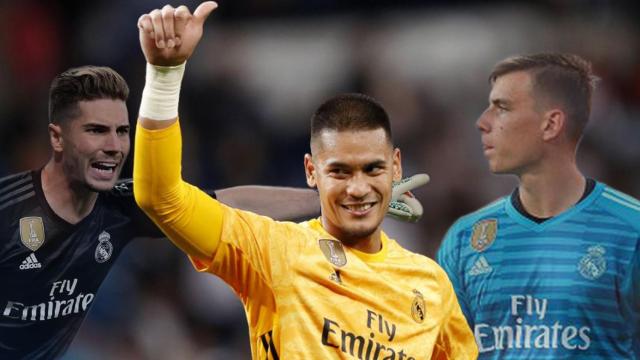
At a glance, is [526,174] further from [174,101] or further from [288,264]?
[174,101]

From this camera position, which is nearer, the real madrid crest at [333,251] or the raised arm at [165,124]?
the raised arm at [165,124]

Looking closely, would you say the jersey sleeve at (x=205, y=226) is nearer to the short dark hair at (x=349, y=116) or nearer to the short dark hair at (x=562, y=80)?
the short dark hair at (x=349, y=116)

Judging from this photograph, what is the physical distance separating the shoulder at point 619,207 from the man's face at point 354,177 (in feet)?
5.98

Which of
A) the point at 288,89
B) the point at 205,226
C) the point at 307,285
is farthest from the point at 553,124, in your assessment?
the point at 288,89

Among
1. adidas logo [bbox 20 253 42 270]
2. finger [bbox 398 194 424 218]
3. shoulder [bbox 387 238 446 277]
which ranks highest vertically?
finger [bbox 398 194 424 218]

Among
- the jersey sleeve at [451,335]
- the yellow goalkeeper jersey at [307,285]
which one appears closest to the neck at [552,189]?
the jersey sleeve at [451,335]

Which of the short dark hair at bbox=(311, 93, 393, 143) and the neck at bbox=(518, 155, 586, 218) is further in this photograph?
the neck at bbox=(518, 155, 586, 218)

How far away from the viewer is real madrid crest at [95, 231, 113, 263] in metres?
4.85

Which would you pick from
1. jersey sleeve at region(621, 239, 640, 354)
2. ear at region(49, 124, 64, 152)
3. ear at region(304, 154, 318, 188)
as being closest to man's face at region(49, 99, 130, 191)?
ear at region(49, 124, 64, 152)

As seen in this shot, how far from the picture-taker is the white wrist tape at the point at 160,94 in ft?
11.2

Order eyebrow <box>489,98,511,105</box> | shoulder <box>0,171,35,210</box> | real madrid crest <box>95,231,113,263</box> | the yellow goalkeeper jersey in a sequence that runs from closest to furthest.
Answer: the yellow goalkeeper jersey < shoulder <box>0,171,35,210</box> < real madrid crest <box>95,231,113,263</box> < eyebrow <box>489,98,511,105</box>

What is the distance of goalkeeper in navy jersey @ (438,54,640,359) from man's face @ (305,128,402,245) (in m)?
1.65

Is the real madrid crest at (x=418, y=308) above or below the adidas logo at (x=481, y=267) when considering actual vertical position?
above

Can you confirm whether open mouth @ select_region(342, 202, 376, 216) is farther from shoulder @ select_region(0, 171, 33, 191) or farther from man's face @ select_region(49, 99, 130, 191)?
shoulder @ select_region(0, 171, 33, 191)
